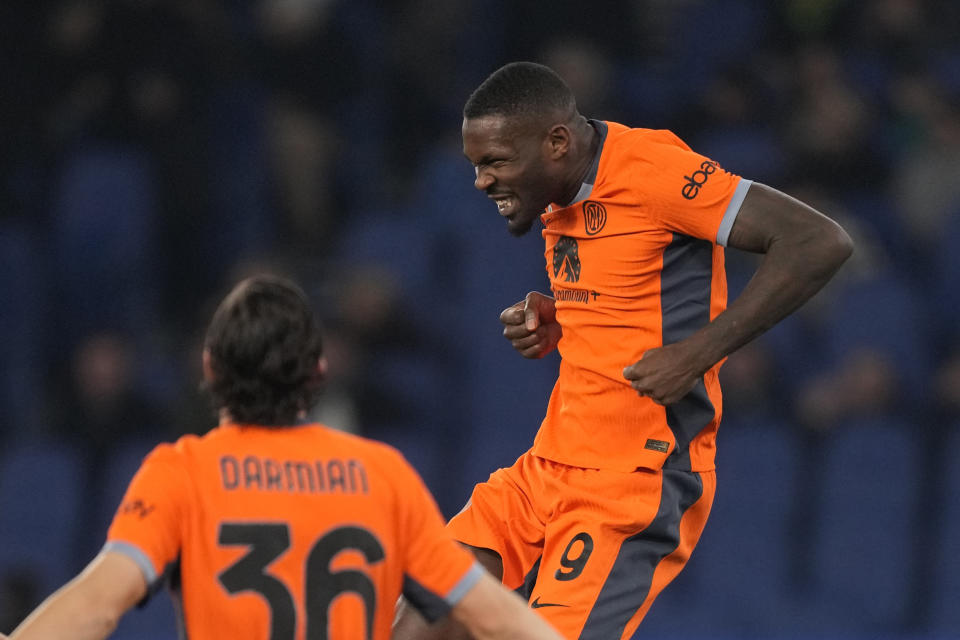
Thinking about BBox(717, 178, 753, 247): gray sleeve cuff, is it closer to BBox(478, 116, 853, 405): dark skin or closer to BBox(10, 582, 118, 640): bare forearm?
BBox(478, 116, 853, 405): dark skin

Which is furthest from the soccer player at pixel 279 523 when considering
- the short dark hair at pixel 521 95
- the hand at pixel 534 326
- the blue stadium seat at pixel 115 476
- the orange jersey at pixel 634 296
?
the blue stadium seat at pixel 115 476

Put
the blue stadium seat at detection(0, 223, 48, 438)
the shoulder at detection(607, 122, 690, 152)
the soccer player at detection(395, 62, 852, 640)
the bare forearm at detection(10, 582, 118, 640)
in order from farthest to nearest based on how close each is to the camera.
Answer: the blue stadium seat at detection(0, 223, 48, 438) < the shoulder at detection(607, 122, 690, 152) < the soccer player at detection(395, 62, 852, 640) < the bare forearm at detection(10, 582, 118, 640)

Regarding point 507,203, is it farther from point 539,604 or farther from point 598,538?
point 539,604

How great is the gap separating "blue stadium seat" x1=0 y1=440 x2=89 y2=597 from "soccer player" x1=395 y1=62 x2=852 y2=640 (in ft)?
12.0

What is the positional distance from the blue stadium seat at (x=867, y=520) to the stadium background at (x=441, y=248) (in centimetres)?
1

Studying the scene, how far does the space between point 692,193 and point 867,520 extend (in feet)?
13.0

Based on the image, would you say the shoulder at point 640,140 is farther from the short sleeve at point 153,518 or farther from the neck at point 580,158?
the short sleeve at point 153,518

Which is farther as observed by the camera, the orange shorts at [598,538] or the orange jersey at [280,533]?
the orange shorts at [598,538]

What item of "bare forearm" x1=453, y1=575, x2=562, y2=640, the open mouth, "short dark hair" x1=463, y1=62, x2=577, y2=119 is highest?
"short dark hair" x1=463, y1=62, x2=577, y2=119

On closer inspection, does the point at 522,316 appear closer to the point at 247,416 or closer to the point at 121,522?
the point at 247,416

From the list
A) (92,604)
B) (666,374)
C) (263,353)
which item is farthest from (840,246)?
(92,604)

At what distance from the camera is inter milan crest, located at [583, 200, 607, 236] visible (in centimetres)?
344

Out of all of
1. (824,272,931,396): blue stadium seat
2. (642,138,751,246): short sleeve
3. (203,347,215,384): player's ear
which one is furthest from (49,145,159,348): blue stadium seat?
(203,347,215,384): player's ear

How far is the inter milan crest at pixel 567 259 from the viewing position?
3.52 meters
